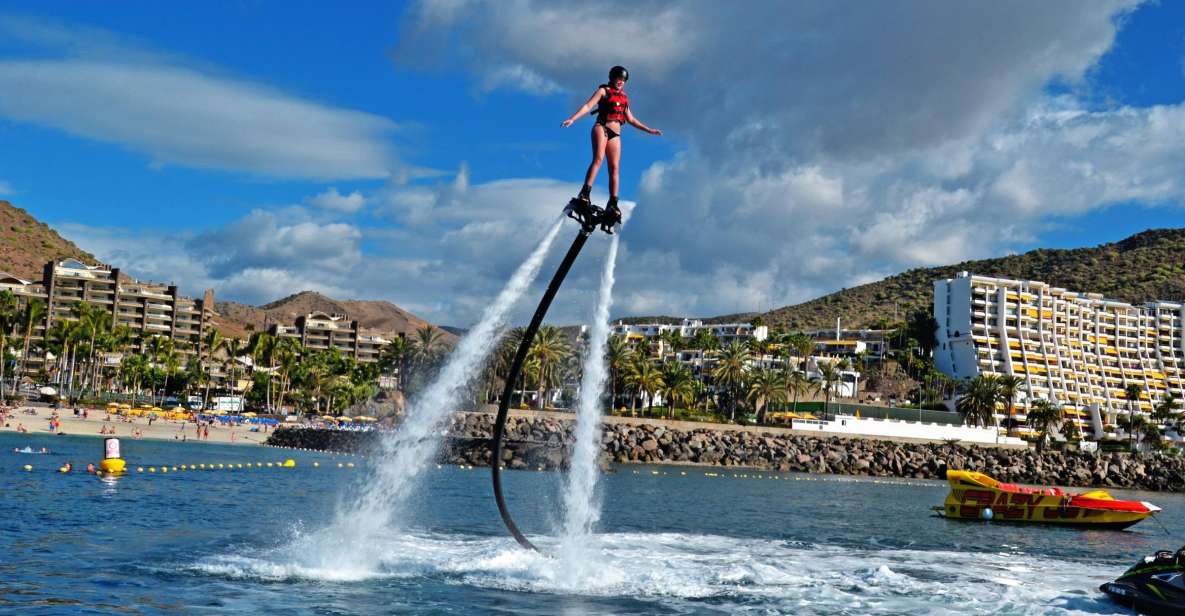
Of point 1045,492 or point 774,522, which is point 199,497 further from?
point 1045,492

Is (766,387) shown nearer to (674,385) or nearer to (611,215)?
(674,385)

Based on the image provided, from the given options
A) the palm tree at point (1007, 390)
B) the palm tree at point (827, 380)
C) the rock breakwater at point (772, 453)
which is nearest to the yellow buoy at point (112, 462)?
the rock breakwater at point (772, 453)

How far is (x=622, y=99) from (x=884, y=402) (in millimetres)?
179752

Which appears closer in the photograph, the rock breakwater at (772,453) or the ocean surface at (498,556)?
the ocean surface at (498,556)

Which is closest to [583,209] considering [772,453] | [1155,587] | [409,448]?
[409,448]

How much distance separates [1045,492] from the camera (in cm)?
7031

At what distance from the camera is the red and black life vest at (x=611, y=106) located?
54.5 feet

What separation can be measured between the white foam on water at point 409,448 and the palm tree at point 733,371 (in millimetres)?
123713

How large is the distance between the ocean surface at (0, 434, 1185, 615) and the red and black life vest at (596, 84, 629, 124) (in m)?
15.1

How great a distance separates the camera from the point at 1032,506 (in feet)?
231

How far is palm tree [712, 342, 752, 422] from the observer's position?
520ft

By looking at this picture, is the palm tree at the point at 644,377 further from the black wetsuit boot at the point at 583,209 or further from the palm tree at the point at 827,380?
the black wetsuit boot at the point at 583,209

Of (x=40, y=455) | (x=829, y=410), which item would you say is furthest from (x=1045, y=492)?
(x=829, y=410)

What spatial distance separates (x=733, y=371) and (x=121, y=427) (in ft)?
276
